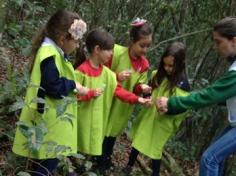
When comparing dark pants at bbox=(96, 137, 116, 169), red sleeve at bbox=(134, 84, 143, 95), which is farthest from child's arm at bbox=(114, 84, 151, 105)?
dark pants at bbox=(96, 137, 116, 169)

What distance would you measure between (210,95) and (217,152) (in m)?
0.51

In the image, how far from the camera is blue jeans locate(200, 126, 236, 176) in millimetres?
4246

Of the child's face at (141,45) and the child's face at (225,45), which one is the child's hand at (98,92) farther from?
the child's face at (225,45)

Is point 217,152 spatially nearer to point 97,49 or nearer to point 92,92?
point 92,92

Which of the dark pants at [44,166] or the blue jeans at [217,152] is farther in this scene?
the blue jeans at [217,152]

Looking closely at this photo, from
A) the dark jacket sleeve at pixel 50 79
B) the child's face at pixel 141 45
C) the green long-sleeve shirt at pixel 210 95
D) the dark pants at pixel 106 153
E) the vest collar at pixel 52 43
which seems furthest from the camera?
the dark pants at pixel 106 153

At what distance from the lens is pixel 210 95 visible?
4.24m

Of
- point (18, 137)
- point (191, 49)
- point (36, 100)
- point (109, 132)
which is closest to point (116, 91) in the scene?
point (109, 132)

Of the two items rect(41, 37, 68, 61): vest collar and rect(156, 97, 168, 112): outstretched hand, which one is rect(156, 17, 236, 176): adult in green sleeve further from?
rect(41, 37, 68, 61): vest collar

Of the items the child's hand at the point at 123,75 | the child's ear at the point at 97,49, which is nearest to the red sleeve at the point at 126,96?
the child's hand at the point at 123,75

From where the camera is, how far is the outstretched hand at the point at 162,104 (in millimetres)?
4477

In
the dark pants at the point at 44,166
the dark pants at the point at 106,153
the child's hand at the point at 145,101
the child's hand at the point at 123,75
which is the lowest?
the dark pants at the point at 106,153

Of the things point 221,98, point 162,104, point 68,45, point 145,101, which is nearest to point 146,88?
point 145,101

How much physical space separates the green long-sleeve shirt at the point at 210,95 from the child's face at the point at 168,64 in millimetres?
314
